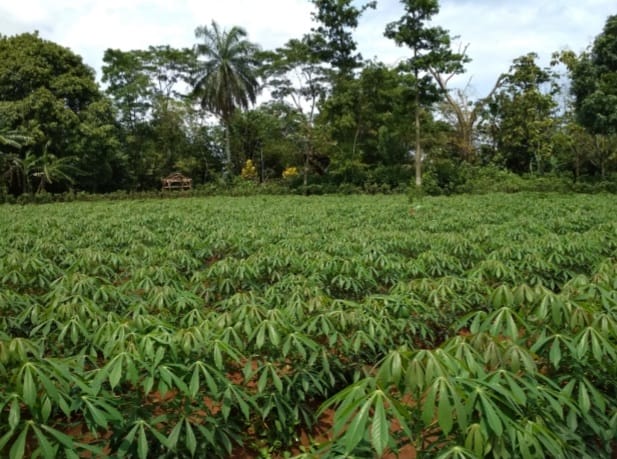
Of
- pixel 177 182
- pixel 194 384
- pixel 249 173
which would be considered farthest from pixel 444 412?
pixel 177 182

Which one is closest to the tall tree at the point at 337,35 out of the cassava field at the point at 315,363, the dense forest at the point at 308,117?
the dense forest at the point at 308,117

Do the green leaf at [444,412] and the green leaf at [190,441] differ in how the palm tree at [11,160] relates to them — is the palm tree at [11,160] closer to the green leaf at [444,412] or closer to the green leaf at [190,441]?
the green leaf at [190,441]

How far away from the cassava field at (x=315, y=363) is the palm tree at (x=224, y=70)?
22563 mm

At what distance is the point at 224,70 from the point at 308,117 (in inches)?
217

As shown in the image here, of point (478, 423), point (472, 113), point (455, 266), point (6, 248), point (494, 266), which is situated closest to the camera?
point (478, 423)

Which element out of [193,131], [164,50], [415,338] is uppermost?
[164,50]

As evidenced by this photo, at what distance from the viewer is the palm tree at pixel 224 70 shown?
81.4 ft

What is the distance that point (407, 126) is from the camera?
2339 centimetres

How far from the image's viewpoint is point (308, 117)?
26.9 m

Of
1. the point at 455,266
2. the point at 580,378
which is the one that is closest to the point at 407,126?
the point at 455,266

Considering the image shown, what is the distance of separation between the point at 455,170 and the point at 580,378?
75.3 feet

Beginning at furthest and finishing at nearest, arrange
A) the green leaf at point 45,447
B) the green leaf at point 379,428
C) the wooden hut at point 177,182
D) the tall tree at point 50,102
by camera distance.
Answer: the wooden hut at point 177,182 < the tall tree at point 50,102 < the green leaf at point 45,447 < the green leaf at point 379,428

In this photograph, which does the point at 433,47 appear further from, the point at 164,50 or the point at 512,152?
the point at 164,50

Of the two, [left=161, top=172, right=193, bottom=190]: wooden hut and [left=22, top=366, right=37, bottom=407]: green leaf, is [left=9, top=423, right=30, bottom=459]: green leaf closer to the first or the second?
[left=22, top=366, right=37, bottom=407]: green leaf
